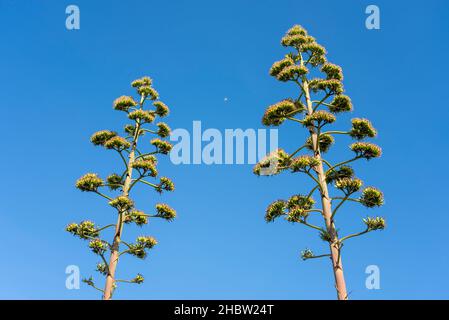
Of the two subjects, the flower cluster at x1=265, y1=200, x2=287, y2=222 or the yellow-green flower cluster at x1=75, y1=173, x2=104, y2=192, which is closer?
the flower cluster at x1=265, y1=200, x2=287, y2=222

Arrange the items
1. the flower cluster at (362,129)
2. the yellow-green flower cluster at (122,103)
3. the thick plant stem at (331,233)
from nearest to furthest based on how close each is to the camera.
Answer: the thick plant stem at (331,233), the flower cluster at (362,129), the yellow-green flower cluster at (122,103)

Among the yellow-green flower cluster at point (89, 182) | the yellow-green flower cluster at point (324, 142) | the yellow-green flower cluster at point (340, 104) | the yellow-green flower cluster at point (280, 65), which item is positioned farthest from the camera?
the yellow-green flower cluster at point (89, 182)

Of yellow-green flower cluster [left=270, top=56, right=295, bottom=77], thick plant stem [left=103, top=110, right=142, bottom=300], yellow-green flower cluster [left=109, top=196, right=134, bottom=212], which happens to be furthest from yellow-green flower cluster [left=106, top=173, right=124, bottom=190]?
yellow-green flower cluster [left=270, top=56, right=295, bottom=77]

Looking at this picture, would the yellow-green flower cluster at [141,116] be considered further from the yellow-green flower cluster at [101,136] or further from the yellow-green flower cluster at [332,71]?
the yellow-green flower cluster at [332,71]

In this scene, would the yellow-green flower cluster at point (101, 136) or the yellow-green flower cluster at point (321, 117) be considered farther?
the yellow-green flower cluster at point (101, 136)

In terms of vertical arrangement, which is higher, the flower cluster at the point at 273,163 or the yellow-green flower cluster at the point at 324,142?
the yellow-green flower cluster at the point at 324,142

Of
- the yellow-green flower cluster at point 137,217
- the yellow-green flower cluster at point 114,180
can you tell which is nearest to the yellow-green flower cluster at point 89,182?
the yellow-green flower cluster at point 114,180

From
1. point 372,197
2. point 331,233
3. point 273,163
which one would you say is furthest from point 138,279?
point 372,197

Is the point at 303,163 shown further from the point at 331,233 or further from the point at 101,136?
the point at 101,136

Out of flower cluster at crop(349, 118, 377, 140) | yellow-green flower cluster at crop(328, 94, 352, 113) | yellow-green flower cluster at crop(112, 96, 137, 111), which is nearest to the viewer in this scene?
flower cluster at crop(349, 118, 377, 140)

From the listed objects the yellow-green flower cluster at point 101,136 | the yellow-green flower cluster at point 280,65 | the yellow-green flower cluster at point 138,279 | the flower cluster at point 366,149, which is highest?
the yellow-green flower cluster at point 280,65

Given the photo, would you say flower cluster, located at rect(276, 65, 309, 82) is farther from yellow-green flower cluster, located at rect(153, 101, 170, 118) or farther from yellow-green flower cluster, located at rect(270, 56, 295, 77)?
yellow-green flower cluster, located at rect(153, 101, 170, 118)
